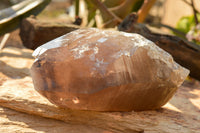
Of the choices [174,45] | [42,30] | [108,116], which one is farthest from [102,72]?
[42,30]

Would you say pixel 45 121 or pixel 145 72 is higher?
pixel 145 72

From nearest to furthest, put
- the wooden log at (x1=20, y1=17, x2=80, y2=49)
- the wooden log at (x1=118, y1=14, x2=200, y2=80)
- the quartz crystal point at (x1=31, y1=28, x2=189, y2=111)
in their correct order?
the quartz crystal point at (x1=31, y1=28, x2=189, y2=111) < the wooden log at (x1=118, y1=14, x2=200, y2=80) < the wooden log at (x1=20, y1=17, x2=80, y2=49)

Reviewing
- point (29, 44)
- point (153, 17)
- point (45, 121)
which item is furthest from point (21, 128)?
point (153, 17)

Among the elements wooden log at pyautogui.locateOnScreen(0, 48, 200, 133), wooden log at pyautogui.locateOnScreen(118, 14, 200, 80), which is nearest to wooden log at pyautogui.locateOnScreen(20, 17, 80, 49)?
wooden log at pyautogui.locateOnScreen(118, 14, 200, 80)

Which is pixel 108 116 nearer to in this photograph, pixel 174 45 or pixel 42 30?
pixel 174 45

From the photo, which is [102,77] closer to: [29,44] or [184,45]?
[184,45]

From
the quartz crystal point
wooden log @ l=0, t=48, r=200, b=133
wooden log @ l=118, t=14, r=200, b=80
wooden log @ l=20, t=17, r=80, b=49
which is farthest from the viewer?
wooden log @ l=20, t=17, r=80, b=49

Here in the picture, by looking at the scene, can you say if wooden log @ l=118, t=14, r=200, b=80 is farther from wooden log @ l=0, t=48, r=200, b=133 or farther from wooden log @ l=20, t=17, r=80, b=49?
wooden log @ l=0, t=48, r=200, b=133

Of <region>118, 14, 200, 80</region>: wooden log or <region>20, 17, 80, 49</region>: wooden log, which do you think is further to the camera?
<region>20, 17, 80, 49</region>: wooden log
